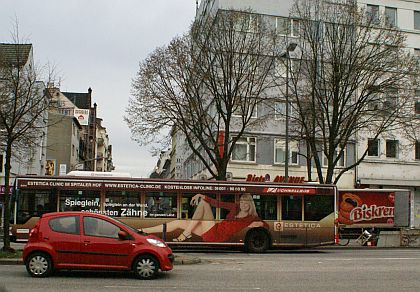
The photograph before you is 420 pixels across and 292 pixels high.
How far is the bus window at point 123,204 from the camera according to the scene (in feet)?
74.9

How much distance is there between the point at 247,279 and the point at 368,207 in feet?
76.9

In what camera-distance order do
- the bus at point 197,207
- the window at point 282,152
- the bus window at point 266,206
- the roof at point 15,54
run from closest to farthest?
the roof at point 15,54, the bus at point 197,207, the bus window at point 266,206, the window at point 282,152

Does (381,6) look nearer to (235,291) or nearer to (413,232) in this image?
(413,232)

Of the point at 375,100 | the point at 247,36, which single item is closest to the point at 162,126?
the point at 247,36

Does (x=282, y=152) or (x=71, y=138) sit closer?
(x=282, y=152)

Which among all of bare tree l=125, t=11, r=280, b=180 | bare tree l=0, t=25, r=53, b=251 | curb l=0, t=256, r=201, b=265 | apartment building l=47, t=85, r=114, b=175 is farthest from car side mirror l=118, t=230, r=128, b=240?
apartment building l=47, t=85, r=114, b=175

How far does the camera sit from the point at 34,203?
22141 mm

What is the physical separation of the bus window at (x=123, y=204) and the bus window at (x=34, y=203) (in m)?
2.09

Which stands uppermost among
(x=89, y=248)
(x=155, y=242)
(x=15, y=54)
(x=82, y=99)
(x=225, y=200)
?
(x=82, y=99)

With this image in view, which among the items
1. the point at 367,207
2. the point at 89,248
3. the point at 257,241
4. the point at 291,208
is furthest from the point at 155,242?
the point at 367,207

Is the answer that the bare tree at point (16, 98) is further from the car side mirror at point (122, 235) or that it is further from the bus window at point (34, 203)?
the car side mirror at point (122, 235)

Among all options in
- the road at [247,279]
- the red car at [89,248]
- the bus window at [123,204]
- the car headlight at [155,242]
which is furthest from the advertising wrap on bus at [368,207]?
the red car at [89,248]

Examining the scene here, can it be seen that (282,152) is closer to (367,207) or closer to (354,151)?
(354,151)

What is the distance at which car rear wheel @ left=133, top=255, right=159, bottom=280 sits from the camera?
538 inches
